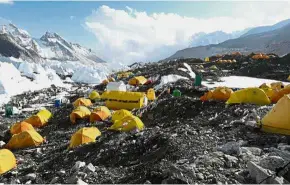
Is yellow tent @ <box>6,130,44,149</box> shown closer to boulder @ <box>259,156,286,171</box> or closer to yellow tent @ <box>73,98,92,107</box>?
A: yellow tent @ <box>73,98,92,107</box>

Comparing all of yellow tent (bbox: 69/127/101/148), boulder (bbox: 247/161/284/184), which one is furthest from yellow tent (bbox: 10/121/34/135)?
boulder (bbox: 247/161/284/184)

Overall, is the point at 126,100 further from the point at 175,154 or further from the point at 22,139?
the point at 175,154

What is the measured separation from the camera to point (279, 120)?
1078 centimetres

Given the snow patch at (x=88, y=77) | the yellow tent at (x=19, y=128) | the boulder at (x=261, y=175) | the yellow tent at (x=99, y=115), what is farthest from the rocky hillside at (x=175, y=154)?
the snow patch at (x=88, y=77)

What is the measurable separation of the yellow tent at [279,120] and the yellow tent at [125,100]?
11.9 metres

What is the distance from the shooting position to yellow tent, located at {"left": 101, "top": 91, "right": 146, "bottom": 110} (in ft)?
74.1

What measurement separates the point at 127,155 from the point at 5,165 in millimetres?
4683

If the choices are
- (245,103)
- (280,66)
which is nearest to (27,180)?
(245,103)

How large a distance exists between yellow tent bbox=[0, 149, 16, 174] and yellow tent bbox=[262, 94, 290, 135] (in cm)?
883

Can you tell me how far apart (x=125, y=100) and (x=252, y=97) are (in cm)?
889

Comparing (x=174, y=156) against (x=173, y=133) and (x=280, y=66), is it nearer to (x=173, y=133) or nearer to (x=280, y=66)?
(x=173, y=133)

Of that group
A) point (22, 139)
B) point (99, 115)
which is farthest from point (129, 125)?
point (22, 139)

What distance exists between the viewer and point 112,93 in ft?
78.5

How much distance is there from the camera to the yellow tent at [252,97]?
16.5 metres
